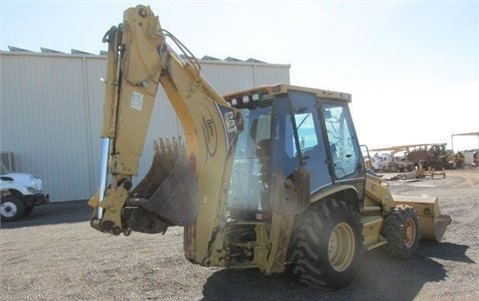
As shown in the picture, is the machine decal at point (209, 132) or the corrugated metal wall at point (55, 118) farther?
the corrugated metal wall at point (55, 118)

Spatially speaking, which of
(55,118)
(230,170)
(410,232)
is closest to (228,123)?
(230,170)

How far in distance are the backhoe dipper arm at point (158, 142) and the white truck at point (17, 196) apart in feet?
39.5

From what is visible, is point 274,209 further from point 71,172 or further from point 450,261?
point 71,172

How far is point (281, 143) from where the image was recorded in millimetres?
5465

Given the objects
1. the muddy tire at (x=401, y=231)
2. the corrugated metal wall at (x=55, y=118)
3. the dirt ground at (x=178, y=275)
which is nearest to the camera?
the dirt ground at (x=178, y=275)

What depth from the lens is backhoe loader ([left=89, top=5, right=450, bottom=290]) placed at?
4.42 metres

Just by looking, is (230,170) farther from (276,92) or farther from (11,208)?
(11,208)

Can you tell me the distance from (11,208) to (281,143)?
41.2ft

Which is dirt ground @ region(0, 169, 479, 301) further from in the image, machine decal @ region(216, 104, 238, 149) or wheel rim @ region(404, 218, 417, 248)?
machine decal @ region(216, 104, 238, 149)

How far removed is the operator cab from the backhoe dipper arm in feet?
1.74

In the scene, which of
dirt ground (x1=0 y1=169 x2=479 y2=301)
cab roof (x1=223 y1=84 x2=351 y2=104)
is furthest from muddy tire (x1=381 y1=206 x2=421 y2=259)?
cab roof (x1=223 y1=84 x2=351 y2=104)

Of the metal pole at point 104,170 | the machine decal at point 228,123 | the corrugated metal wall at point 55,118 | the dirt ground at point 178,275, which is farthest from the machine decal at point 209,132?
the corrugated metal wall at point 55,118

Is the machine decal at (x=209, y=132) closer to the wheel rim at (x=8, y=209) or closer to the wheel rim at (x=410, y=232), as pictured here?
the wheel rim at (x=410, y=232)

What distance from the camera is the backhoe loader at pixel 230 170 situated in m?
4.42
